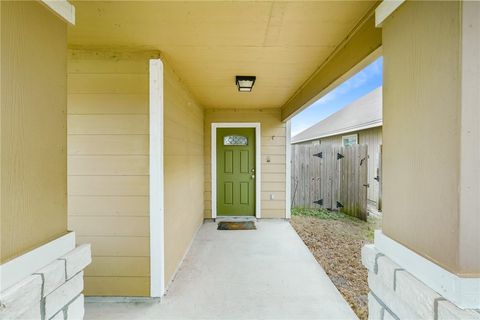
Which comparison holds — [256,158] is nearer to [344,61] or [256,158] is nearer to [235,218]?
[235,218]

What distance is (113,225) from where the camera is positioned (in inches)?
85.3

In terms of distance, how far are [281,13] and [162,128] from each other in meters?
1.37

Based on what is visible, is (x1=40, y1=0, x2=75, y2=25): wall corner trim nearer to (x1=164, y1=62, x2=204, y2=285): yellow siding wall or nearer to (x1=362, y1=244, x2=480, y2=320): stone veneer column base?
(x1=164, y1=62, x2=204, y2=285): yellow siding wall

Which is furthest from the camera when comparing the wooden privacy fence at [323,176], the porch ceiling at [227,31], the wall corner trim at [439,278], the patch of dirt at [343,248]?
the wooden privacy fence at [323,176]

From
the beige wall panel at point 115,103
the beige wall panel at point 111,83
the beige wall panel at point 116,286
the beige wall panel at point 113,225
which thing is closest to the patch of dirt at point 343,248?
the beige wall panel at point 116,286

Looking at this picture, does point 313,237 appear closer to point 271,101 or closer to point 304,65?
point 271,101

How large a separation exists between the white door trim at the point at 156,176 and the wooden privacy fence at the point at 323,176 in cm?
437

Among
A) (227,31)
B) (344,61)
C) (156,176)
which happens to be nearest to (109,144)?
(156,176)

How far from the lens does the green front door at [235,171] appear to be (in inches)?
200

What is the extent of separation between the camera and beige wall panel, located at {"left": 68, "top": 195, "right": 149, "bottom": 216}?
7.09 feet

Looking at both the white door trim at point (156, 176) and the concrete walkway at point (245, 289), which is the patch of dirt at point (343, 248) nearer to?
the concrete walkway at point (245, 289)

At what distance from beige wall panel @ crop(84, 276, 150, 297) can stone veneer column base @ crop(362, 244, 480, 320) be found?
6.17ft

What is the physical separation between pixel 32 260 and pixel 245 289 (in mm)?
1932

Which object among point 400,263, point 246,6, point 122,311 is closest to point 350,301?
point 400,263
